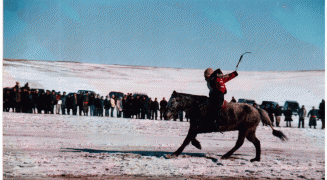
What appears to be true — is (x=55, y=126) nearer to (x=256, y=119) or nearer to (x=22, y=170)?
(x=22, y=170)

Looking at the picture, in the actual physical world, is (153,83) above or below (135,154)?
above

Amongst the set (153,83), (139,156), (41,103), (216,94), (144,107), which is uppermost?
(153,83)

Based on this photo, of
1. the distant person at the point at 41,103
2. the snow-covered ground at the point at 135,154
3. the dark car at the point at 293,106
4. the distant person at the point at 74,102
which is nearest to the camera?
the snow-covered ground at the point at 135,154

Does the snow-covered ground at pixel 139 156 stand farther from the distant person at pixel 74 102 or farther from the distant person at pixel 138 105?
the distant person at pixel 74 102

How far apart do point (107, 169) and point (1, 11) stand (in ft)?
12.1

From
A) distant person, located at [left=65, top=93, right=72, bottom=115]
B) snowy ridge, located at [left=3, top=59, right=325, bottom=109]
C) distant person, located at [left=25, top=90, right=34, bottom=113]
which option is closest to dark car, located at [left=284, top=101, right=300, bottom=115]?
snowy ridge, located at [left=3, top=59, right=325, bottom=109]

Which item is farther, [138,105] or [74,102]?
[74,102]

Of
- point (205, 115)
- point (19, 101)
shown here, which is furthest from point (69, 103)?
point (205, 115)

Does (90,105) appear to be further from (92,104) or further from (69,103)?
(69,103)

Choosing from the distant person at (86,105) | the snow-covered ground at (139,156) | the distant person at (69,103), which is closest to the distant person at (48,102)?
the distant person at (69,103)

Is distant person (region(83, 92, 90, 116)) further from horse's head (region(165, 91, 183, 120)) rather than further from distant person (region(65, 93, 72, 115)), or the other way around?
horse's head (region(165, 91, 183, 120))

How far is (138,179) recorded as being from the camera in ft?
15.2

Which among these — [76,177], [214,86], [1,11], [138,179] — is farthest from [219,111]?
[1,11]

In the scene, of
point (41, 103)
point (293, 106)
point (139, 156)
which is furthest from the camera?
point (293, 106)
